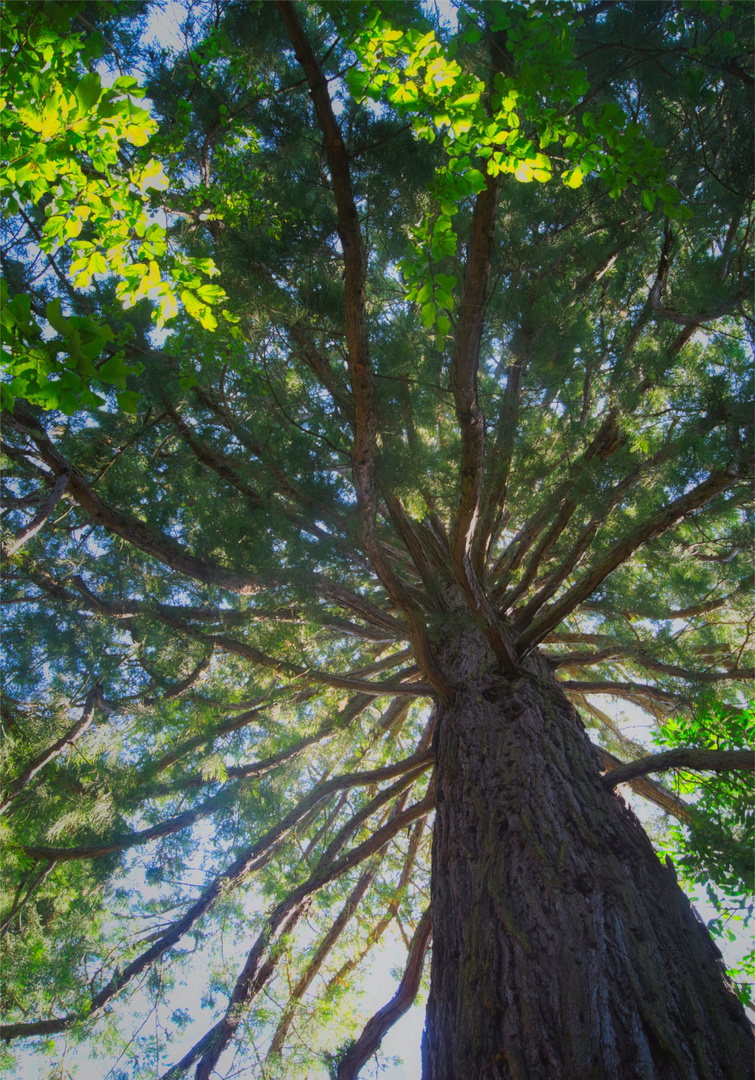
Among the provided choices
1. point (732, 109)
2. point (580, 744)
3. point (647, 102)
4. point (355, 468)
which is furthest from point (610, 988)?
point (647, 102)

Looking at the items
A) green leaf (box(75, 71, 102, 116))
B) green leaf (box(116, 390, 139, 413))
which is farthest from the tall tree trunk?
green leaf (box(75, 71, 102, 116))

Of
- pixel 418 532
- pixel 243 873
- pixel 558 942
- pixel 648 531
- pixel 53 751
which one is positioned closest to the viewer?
pixel 558 942

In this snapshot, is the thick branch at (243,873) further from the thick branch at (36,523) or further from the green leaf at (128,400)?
the green leaf at (128,400)

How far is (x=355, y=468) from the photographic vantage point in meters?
2.39

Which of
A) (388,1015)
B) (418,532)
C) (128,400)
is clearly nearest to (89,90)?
(128,400)

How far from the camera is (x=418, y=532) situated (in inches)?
156

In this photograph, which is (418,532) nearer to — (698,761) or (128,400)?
(698,761)

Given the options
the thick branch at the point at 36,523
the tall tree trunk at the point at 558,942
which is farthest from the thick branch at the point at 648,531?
the thick branch at the point at 36,523

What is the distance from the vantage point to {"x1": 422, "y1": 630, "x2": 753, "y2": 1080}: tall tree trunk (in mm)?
1354

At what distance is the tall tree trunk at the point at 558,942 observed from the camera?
4.44ft

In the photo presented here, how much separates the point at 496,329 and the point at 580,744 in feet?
7.59

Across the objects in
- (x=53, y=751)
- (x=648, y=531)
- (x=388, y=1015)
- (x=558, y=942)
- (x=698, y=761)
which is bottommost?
(x=388, y=1015)

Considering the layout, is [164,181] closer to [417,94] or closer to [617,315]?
[417,94]

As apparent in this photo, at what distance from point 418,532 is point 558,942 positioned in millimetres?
2669
